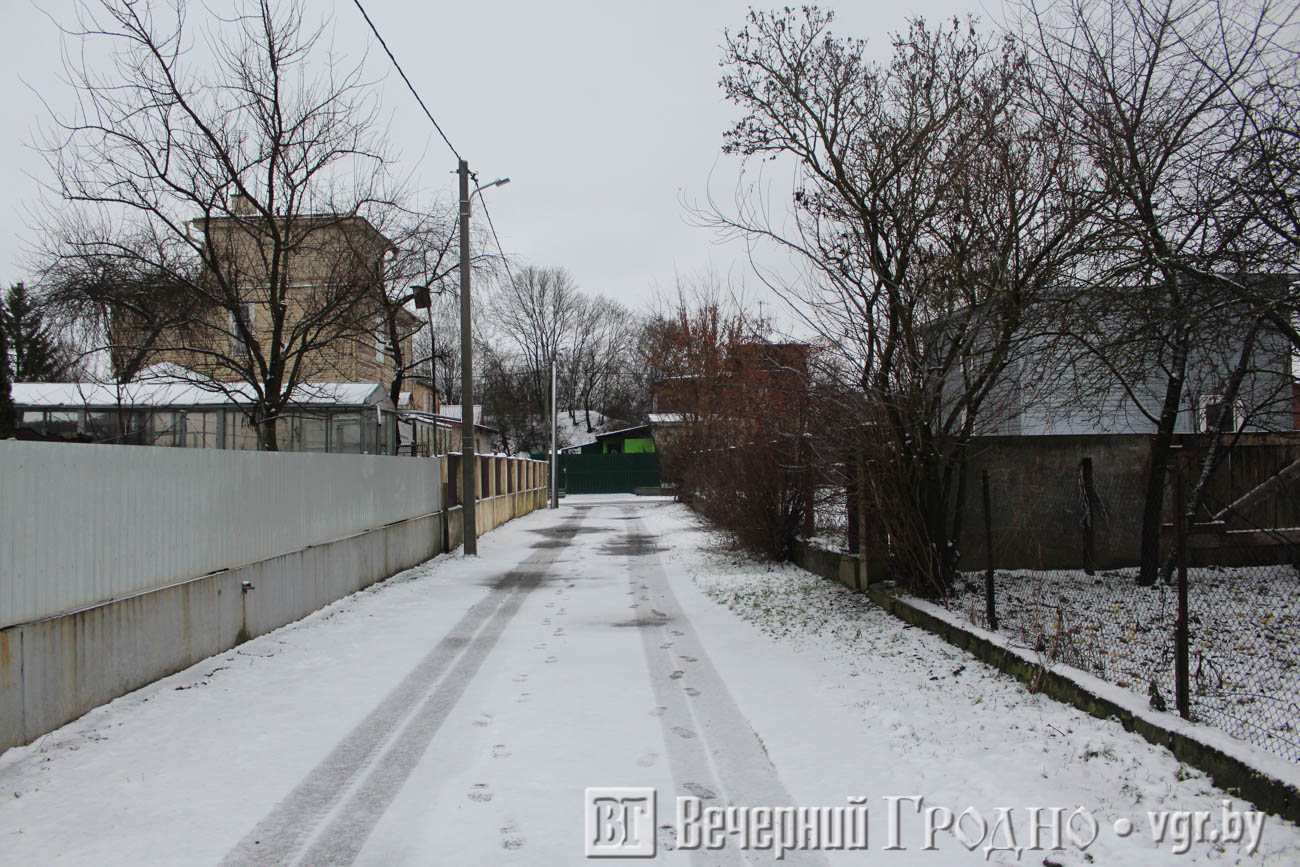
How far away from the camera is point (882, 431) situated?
29.5 feet

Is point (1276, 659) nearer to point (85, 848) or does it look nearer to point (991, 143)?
point (991, 143)

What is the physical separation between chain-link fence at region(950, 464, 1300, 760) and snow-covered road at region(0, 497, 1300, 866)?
0.80 metres

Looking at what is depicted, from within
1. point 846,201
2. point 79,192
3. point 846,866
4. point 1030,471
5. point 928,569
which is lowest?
point 846,866

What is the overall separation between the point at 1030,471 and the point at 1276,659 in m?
3.89

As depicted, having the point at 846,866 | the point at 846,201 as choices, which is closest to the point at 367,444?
the point at 846,201

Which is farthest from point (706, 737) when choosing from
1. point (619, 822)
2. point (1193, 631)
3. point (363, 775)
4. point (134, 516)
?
point (1193, 631)

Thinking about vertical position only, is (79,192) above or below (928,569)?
above

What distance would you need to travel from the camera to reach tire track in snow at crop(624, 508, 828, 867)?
4324 mm

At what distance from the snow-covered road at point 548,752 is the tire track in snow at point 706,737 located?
0.02 m

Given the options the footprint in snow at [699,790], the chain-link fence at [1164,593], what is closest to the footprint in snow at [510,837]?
the footprint in snow at [699,790]

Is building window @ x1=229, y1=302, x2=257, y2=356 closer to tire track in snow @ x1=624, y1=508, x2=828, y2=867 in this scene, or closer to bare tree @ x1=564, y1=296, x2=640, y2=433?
tire track in snow @ x1=624, y1=508, x2=828, y2=867

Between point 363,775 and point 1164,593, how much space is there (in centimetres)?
817

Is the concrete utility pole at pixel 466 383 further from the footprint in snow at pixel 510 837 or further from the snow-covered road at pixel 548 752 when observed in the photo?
the footprint in snow at pixel 510 837

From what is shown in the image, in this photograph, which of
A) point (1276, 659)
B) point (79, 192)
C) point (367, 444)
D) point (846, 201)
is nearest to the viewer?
point (1276, 659)
